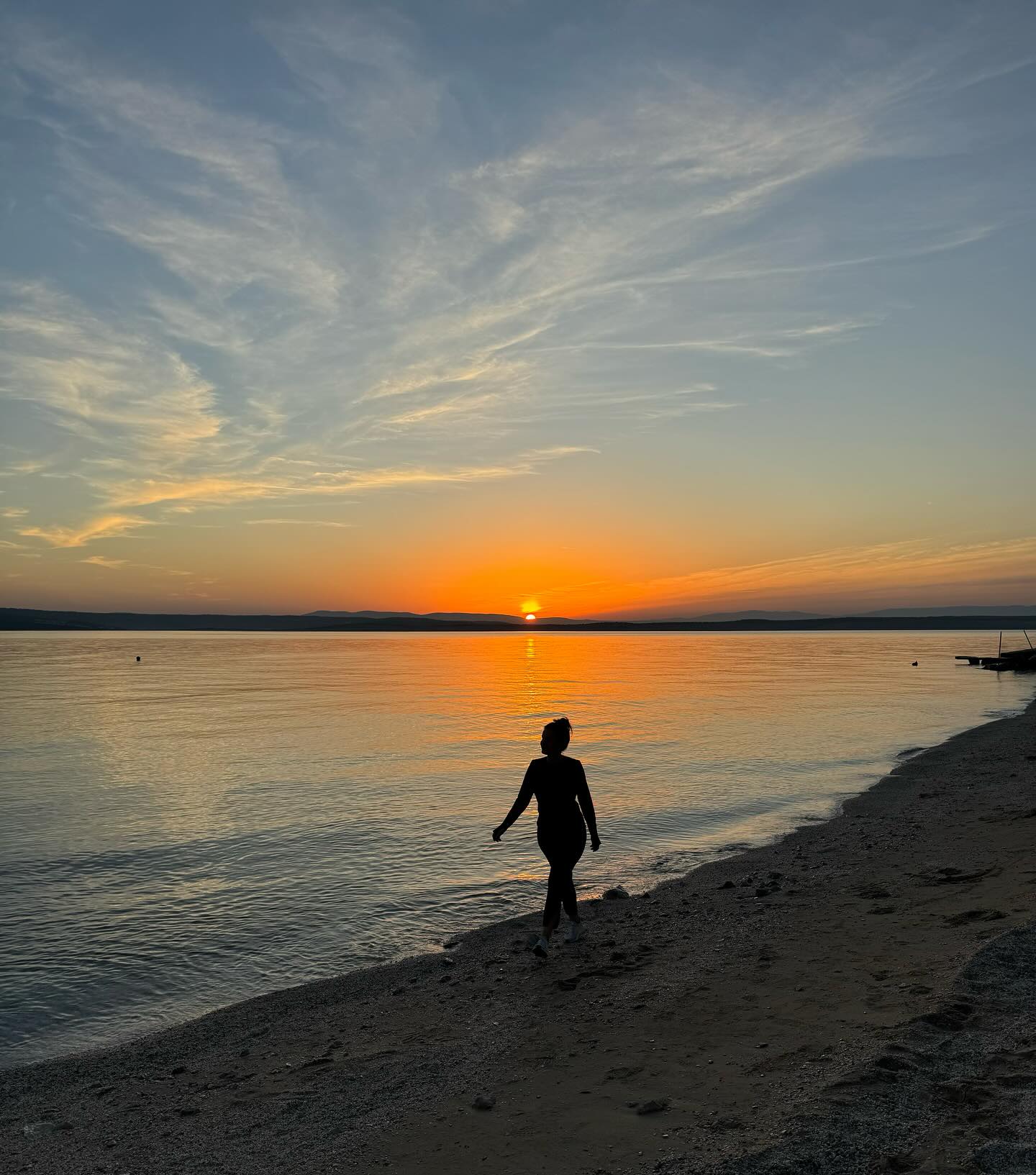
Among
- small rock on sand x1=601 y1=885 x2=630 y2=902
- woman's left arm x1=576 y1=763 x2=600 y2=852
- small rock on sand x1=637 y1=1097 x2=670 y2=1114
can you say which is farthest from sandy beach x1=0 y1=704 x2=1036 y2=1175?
woman's left arm x1=576 y1=763 x2=600 y2=852

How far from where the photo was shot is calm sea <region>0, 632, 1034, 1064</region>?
1078cm

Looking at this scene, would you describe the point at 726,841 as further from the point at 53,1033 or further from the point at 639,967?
the point at 53,1033

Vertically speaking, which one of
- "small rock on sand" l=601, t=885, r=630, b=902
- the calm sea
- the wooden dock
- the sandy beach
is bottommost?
the wooden dock

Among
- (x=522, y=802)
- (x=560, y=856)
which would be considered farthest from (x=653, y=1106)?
(x=522, y=802)

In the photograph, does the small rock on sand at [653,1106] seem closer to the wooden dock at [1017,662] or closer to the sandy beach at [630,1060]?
the sandy beach at [630,1060]

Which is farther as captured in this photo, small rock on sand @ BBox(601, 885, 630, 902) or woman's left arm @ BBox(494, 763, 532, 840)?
small rock on sand @ BBox(601, 885, 630, 902)

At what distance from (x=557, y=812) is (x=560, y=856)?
0.50 m

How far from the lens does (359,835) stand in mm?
17250

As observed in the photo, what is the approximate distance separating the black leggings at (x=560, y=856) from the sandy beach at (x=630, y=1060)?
527mm

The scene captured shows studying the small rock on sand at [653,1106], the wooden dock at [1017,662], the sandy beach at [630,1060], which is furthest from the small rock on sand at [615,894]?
the wooden dock at [1017,662]

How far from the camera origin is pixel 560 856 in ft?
31.8

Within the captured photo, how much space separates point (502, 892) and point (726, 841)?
512 centimetres

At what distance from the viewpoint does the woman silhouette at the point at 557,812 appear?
9.54m

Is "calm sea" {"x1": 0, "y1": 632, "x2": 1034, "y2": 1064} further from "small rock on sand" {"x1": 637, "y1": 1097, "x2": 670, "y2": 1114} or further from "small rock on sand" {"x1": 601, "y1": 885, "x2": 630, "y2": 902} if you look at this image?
"small rock on sand" {"x1": 637, "y1": 1097, "x2": 670, "y2": 1114}
